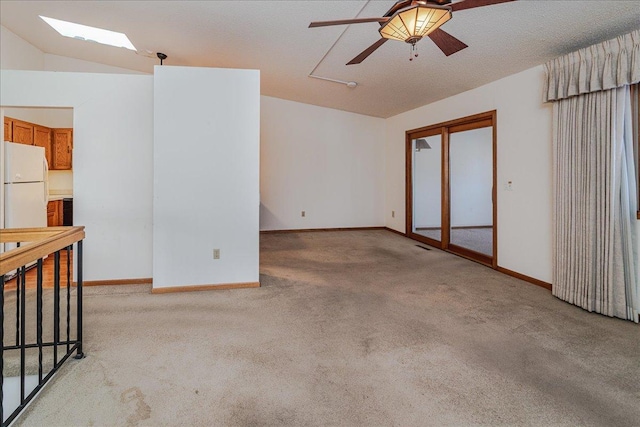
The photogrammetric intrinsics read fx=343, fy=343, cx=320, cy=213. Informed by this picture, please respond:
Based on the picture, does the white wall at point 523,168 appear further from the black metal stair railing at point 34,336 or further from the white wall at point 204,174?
the black metal stair railing at point 34,336

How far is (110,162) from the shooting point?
148 inches

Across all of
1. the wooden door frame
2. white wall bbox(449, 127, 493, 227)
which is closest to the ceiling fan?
the wooden door frame

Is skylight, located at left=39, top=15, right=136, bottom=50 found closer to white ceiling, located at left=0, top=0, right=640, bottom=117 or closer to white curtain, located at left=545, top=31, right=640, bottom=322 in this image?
white ceiling, located at left=0, top=0, right=640, bottom=117

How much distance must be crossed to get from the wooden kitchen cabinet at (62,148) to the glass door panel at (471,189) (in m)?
6.25

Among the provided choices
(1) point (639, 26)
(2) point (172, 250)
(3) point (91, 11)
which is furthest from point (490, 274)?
(3) point (91, 11)

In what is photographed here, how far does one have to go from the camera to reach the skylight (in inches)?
177

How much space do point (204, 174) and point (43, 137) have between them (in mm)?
3740

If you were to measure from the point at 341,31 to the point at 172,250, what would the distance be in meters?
2.87

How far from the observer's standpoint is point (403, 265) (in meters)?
4.65

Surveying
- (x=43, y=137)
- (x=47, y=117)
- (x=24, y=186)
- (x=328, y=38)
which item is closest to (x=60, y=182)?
(x=43, y=137)

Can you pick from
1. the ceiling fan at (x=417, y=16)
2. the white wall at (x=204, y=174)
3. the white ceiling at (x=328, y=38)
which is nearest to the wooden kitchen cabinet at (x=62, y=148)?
the white ceiling at (x=328, y=38)

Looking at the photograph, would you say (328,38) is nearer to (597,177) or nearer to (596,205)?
(597,177)

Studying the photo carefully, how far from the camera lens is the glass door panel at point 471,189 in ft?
18.1

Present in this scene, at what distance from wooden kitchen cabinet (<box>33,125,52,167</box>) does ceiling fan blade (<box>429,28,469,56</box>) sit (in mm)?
5795
